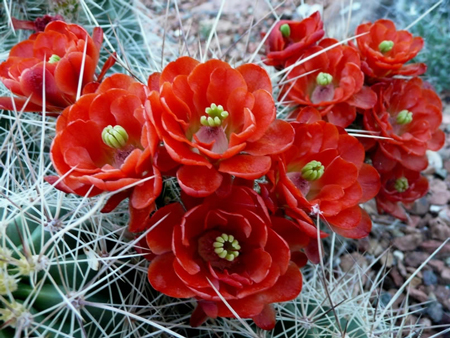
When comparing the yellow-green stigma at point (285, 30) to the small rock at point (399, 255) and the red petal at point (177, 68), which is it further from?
the small rock at point (399, 255)

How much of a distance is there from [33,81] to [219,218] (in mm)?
399

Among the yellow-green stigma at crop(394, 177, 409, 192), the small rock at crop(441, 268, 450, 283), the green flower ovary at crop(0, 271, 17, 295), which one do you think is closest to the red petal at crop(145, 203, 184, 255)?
the green flower ovary at crop(0, 271, 17, 295)

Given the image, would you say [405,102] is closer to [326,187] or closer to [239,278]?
[326,187]

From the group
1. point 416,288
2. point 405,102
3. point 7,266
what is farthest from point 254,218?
point 416,288

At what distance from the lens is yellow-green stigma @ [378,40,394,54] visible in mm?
1120

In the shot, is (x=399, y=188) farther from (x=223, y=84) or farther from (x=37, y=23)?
(x=37, y=23)

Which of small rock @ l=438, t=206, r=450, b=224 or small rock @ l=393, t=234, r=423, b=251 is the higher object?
small rock @ l=438, t=206, r=450, b=224

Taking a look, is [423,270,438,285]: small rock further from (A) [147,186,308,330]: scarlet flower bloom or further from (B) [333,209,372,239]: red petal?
(A) [147,186,308,330]: scarlet flower bloom

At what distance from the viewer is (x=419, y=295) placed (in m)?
1.46

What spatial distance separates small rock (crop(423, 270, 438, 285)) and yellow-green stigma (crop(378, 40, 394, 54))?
83cm

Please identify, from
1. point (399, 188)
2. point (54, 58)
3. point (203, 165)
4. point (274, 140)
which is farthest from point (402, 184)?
point (54, 58)

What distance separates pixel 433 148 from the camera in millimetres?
1192

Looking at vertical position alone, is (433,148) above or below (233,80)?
below

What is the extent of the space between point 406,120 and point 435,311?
707 mm
